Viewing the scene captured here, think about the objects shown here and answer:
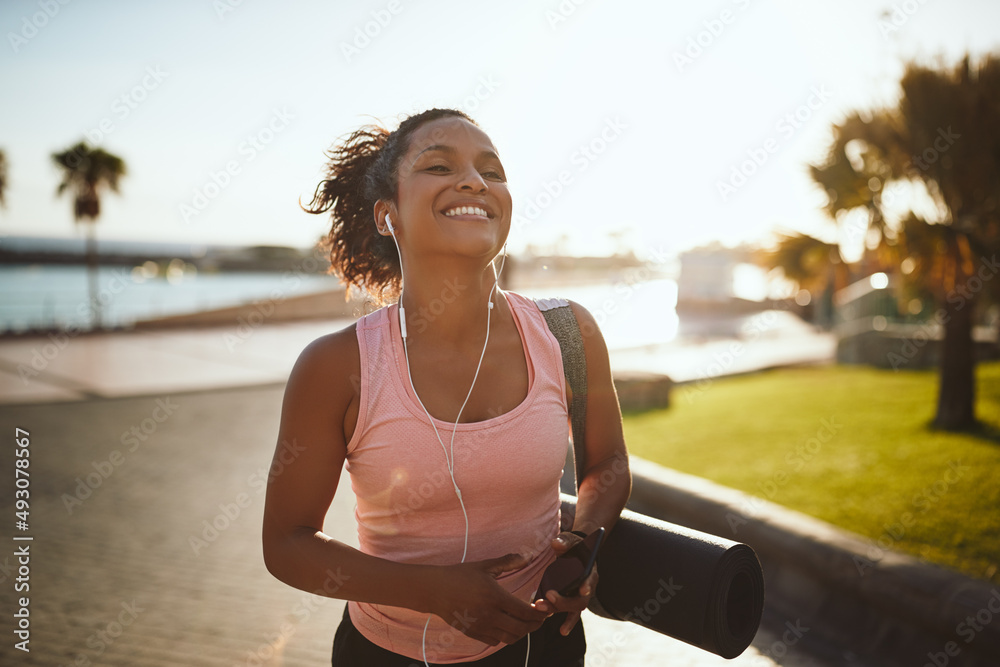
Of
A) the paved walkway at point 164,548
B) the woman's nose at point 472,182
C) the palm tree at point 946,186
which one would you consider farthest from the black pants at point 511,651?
the palm tree at point 946,186

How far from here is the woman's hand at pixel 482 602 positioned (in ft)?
4.77

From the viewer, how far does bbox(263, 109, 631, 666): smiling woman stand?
1549mm

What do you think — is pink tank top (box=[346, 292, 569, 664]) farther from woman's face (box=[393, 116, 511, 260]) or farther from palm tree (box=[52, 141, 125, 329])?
palm tree (box=[52, 141, 125, 329])

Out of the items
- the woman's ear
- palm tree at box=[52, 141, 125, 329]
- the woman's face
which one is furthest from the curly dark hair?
palm tree at box=[52, 141, 125, 329]

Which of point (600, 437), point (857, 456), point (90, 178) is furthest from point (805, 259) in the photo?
point (90, 178)

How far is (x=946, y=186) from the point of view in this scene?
679 cm

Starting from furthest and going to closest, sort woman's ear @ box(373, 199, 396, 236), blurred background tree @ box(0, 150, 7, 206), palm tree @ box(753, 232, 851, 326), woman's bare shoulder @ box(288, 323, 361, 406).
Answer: palm tree @ box(753, 232, 851, 326), blurred background tree @ box(0, 150, 7, 206), woman's ear @ box(373, 199, 396, 236), woman's bare shoulder @ box(288, 323, 361, 406)

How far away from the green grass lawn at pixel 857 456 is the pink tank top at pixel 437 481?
2.31 meters

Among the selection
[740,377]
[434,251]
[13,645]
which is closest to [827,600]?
[434,251]

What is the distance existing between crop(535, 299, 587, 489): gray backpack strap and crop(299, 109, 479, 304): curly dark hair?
1.82 feet

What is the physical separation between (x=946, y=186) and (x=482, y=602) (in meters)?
7.29

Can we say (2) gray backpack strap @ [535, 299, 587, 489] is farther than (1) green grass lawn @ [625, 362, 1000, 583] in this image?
No

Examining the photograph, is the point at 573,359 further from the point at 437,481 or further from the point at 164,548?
the point at 164,548

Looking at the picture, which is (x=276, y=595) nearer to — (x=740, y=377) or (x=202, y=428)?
(x=202, y=428)
